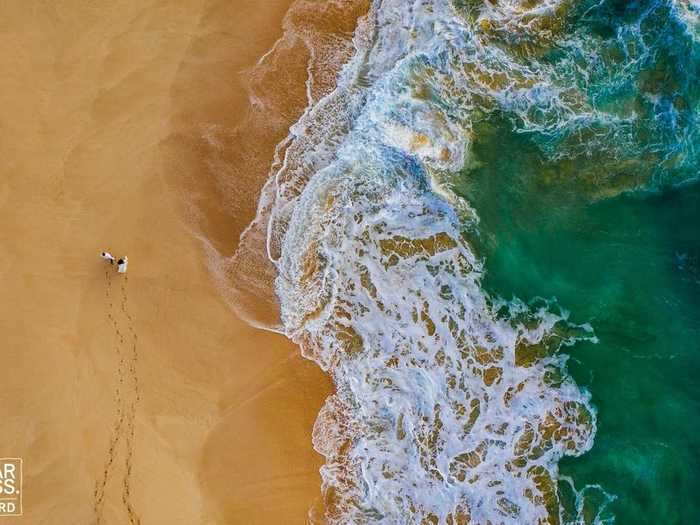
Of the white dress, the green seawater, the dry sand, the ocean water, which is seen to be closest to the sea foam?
the ocean water

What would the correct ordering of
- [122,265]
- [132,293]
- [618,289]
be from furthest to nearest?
1. [618,289]
2. [132,293]
3. [122,265]

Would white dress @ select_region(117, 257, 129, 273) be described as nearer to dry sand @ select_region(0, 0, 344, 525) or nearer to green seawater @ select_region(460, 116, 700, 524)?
dry sand @ select_region(0, 0, 344, 525)

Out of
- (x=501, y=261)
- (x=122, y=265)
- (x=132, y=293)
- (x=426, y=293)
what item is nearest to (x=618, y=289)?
(x=501, y=261)

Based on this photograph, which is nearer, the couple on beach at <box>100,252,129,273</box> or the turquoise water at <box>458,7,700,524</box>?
the couple on beach at <box>100,252,129,273</box>

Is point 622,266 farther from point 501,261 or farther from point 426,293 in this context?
point 426,293

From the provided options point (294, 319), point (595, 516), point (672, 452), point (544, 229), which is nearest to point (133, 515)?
point (294, 319)

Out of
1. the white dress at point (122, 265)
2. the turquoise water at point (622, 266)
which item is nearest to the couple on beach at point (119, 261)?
the white dress at point (122, 265)
